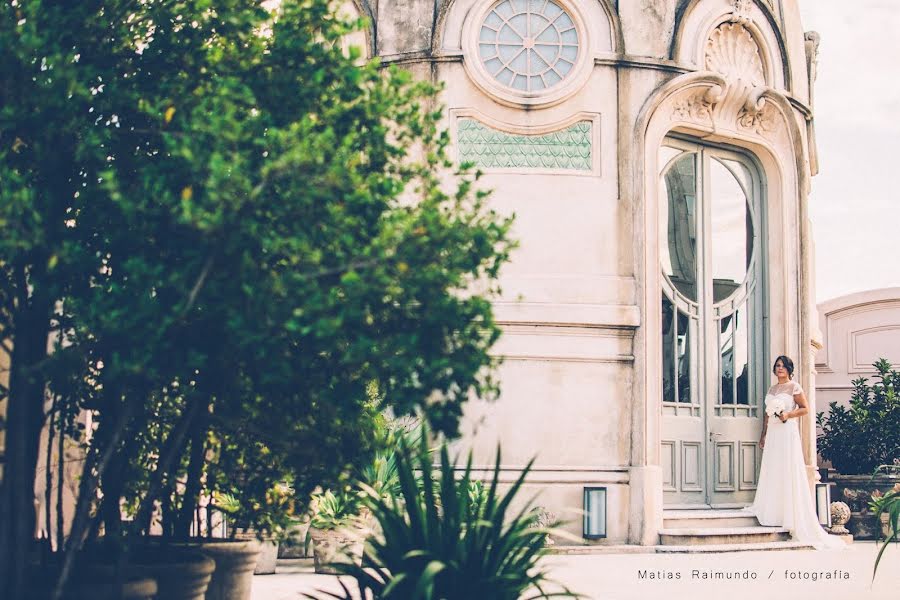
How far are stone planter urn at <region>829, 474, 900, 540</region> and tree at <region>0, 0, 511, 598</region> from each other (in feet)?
39.3

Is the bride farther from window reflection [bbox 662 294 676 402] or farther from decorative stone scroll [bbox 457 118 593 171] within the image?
decorative stone scroll [bbox 457 118 593 171]

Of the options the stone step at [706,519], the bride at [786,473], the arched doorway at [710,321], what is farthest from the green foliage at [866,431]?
the stone step at [706,519]

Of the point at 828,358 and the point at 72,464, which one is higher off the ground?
the point at 828,358

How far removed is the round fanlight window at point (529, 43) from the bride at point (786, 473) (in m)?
4.06

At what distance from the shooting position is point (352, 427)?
6.51 m

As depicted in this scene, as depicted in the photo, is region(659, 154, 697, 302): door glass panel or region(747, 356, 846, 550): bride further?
region(659, 154, 697, 302): door glass panel

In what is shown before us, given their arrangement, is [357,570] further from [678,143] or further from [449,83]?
[678,143]

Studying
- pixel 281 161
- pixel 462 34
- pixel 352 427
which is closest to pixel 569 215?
pixel 462 34

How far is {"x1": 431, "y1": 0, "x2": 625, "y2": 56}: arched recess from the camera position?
13.1 meters

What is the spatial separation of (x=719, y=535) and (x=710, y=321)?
2.59 metres

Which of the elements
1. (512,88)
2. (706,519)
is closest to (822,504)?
(706,519)

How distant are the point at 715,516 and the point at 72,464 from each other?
692cm

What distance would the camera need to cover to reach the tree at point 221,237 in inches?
197

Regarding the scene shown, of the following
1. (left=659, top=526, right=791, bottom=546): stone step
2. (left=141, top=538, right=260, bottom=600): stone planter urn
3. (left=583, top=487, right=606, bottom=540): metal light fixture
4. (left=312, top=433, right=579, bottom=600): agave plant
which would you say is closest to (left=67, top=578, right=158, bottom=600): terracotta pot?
(left=312, top=433, right=579, bottom=600): agave plant
